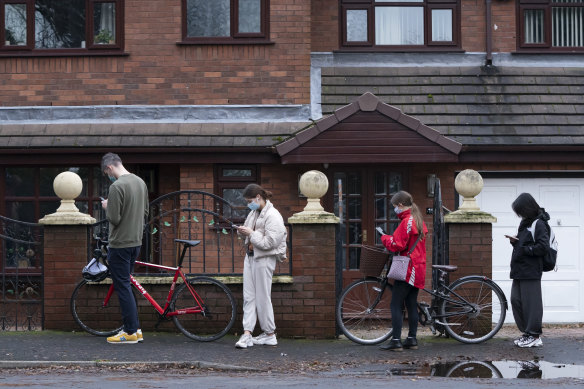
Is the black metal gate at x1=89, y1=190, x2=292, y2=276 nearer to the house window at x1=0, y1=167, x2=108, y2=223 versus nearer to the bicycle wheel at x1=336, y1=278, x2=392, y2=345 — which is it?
the house window at x1=0, y1=167, x2=108, y2=223

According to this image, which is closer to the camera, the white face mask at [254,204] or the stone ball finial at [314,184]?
the white face mask at [254,204]

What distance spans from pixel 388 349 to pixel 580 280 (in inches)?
206

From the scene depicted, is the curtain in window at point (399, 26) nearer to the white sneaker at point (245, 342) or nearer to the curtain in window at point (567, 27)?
the curtain in window at point (567, 27)

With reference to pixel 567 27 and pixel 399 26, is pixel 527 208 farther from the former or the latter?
pixel 567 27

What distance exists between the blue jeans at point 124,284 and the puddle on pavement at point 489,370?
2530mm

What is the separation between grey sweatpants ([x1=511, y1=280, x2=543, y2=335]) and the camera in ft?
34.3

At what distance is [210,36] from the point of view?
14.3 metres

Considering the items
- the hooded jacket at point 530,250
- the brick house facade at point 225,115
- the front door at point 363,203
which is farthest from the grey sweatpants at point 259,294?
the front door at point 363,203

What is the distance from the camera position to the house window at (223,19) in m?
14.2

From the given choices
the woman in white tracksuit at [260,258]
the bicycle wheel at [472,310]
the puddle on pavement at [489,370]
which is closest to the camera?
the puddle on pavement at [489,370]

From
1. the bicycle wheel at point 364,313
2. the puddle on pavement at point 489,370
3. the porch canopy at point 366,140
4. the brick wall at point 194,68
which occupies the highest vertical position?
the brick wall at point 194,68

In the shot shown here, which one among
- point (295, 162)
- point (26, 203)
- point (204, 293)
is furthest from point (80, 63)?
point (204, 293)

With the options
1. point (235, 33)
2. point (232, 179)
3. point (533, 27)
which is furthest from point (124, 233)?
point (533, 27)

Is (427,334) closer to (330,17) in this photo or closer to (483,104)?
(483,104)
